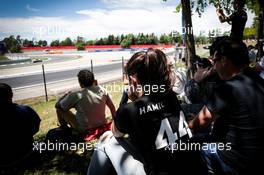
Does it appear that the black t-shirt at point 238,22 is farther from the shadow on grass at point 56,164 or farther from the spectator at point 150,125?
the shadow on grass at point 56,164

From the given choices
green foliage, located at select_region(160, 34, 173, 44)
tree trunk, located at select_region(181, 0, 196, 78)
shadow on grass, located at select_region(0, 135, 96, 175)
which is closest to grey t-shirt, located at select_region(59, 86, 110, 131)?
shadow on grass, located at select_region(0, 135, 96, 175)

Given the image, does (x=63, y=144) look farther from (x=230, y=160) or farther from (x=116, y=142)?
(x=230, y=160)

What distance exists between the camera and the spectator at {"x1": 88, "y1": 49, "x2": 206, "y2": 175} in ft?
6.23

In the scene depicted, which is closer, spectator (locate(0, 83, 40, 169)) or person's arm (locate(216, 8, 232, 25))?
spectator (locate(0, 83, 40, 169))

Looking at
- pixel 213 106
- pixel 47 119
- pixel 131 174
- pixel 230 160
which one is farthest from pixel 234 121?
pixel 47 119

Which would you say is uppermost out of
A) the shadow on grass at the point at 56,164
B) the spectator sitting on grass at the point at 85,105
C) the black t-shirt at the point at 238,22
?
the black t-shirt at the point at 238,22

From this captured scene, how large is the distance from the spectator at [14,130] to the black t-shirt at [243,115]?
102 inches

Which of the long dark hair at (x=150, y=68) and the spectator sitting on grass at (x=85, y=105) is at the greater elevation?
the long dark hair at (x=150, y=68)

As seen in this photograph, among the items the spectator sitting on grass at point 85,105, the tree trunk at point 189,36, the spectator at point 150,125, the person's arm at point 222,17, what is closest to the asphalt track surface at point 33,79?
the tree trunk at point 189,36

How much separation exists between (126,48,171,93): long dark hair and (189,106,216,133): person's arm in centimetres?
40

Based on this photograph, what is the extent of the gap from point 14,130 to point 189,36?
5937mm

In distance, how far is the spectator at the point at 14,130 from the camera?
10.9 ft

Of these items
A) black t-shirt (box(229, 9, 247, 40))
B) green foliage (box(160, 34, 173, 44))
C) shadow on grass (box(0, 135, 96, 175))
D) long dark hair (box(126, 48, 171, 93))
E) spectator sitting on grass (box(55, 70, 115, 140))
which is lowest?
shadow on grass (box(0, 135, 96, 175))

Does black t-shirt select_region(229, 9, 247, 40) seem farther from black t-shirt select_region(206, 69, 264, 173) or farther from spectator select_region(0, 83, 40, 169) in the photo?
spectator select_region(0, 83, 40, 169)
